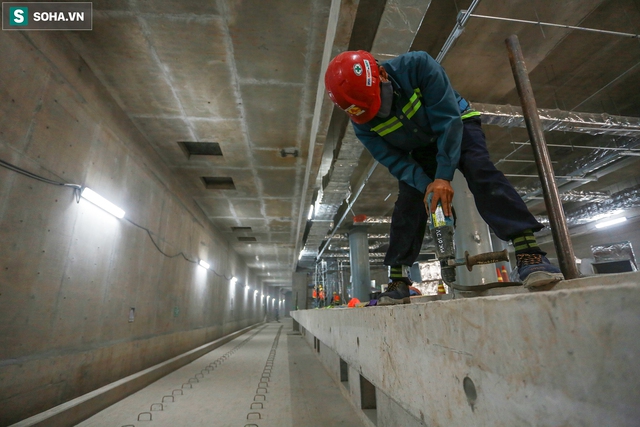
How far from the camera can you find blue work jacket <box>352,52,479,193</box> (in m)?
1.76

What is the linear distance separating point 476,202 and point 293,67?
3.55 m

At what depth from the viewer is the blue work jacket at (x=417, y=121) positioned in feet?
5.77

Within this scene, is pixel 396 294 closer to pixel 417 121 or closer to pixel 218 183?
pixel 417 121

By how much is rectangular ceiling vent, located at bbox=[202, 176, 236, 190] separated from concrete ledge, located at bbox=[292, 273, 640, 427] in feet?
25.5

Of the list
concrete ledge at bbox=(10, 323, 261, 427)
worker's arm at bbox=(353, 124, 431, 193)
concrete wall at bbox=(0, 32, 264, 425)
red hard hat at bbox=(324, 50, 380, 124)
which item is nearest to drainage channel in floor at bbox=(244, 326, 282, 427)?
concrete ledge at bbox=(10, 323, 261, 427)

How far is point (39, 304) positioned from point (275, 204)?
656 cm

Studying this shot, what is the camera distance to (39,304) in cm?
315

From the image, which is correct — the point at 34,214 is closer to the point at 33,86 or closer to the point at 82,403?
the point at 33,86

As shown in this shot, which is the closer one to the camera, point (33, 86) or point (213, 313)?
point (33, 86)

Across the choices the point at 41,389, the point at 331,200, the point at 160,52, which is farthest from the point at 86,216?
the point at 331,200

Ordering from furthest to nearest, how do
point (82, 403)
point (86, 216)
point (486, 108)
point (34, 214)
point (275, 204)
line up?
point (275, 204), point (486, 108), point (86, 216), point (82, 403), point (34, 214)

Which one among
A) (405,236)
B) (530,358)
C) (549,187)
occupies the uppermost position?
(549,187)

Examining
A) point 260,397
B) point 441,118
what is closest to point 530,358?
point 441,118

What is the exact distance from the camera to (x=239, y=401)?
3.87 m
